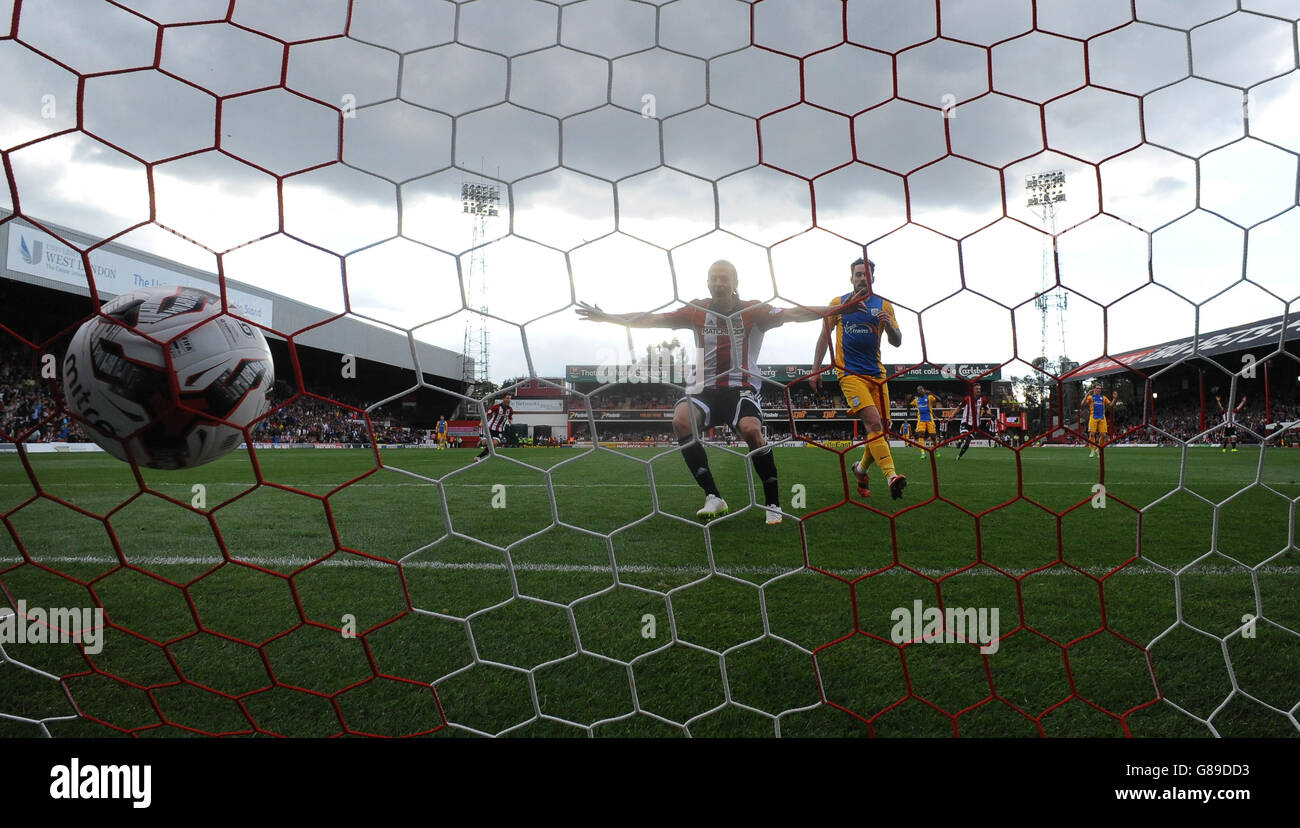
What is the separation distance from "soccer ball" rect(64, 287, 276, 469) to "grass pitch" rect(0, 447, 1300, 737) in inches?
9.8

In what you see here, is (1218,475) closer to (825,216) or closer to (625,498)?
(625,498)

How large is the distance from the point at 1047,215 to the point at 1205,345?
2.16 feet

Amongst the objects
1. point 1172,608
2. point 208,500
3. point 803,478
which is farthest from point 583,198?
point 803,478

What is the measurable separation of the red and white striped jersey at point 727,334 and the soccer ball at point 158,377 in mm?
1329

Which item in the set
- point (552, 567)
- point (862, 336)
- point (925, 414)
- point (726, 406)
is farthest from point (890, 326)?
point (925, 414)

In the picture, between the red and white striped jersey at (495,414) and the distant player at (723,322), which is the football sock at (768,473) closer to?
the red and white striped jersey at (495,414)

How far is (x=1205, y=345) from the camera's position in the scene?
6.68 feet

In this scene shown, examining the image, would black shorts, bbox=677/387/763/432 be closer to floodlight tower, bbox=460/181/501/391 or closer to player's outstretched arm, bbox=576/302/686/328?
player's outstretched arm, bbox=576/302/686/328

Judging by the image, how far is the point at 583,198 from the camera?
6.43ft

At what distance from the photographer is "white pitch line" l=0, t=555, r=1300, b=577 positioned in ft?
9.04

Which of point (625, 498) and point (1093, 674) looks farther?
point (625, 498)
